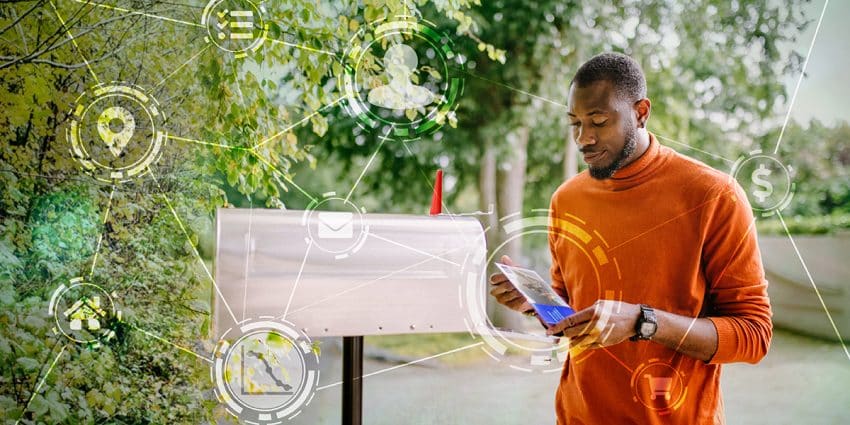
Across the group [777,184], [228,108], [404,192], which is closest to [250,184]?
[228,108]

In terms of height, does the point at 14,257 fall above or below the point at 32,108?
below

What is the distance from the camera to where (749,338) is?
3.34 feet

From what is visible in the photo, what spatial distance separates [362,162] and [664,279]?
158cm

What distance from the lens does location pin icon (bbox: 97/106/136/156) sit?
1.51 m

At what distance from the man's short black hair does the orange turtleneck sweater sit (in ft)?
0.32

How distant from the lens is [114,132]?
1.52m

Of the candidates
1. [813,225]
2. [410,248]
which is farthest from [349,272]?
[813,225]

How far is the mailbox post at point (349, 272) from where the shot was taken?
1.16m

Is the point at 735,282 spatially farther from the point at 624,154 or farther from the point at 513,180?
the point at 513,180

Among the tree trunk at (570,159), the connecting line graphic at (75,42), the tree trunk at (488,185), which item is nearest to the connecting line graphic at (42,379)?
the connecting line graphic at (75,42)

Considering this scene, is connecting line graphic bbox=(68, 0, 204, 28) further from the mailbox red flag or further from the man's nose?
the man's nose

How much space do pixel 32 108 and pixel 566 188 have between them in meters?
1.14

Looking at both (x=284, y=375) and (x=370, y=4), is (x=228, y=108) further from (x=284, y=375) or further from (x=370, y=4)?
(x=284, y=375)

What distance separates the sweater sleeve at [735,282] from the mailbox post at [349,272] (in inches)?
17.1
